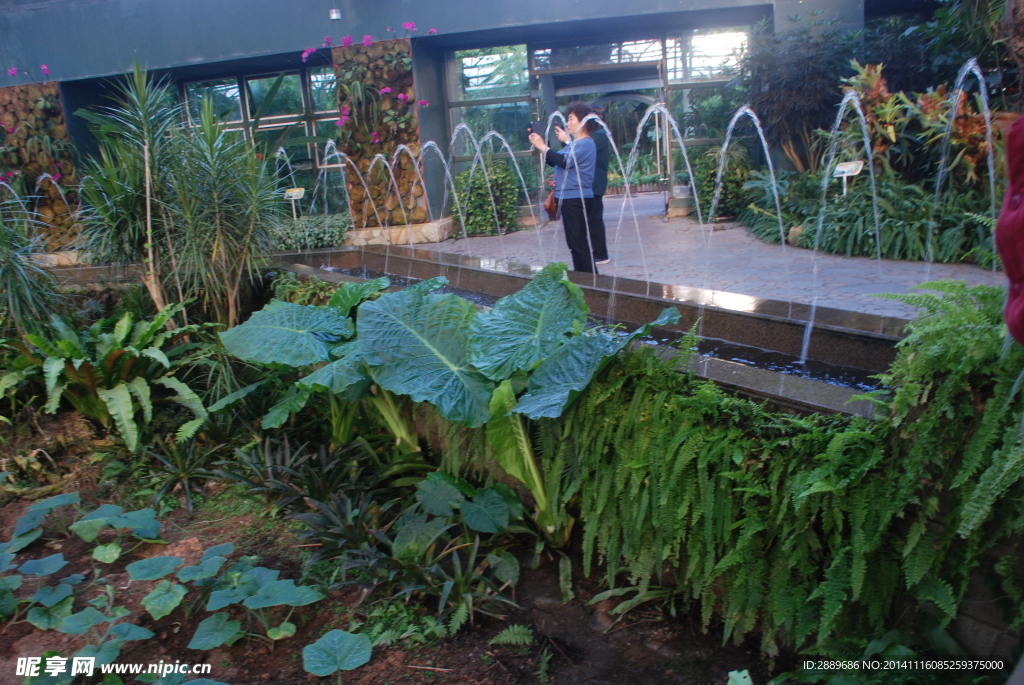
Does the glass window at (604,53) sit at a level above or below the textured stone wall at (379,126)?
above

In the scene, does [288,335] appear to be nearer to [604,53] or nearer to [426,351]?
[426,351]

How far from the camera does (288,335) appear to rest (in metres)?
3.91

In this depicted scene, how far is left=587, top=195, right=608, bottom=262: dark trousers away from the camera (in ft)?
22.0

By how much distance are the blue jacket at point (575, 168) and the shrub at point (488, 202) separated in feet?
17.3

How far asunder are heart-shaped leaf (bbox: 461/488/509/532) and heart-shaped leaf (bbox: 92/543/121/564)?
1625 mm

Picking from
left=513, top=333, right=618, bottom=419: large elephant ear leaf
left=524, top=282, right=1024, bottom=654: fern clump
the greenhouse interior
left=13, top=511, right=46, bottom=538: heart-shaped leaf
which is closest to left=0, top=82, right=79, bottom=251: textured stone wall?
the greenhouse interior

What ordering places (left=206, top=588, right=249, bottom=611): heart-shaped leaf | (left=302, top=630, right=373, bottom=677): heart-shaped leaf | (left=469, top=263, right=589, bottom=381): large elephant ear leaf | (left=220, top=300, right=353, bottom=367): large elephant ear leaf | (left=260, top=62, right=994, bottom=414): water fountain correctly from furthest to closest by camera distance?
(left=220, top=300, right=353, bottom=367): large elephant ear leaf
(left=469, top=263, right=589, bottom=381): large elephant ear leaf
(left=260, top=62, right=994, bottom=414): water fountain
(left=206, top=588, right=249, bottom=611): heart-shaped leaf
(left=302, top=630, right=373, bottom=677): heart-shaped leaf

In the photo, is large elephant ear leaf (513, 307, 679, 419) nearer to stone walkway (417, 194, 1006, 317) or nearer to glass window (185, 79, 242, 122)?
stone walkway (417, 194, 1006, 317)

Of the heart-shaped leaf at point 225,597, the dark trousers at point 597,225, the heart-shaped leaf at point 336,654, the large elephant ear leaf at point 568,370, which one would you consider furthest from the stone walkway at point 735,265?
the heart-shaped leaf at point 225,597

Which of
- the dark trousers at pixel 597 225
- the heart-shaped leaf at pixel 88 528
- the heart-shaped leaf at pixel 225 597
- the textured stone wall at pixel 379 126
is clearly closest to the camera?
the heart-shaped leaf at pixel 225 597

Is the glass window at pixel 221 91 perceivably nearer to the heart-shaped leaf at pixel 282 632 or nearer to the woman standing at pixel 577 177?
the woman standing at pixel 577 177

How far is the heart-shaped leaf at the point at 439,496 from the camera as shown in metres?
3.16

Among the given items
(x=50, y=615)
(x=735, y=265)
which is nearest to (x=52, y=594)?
(x=50, y=615)

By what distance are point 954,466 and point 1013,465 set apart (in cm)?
25
